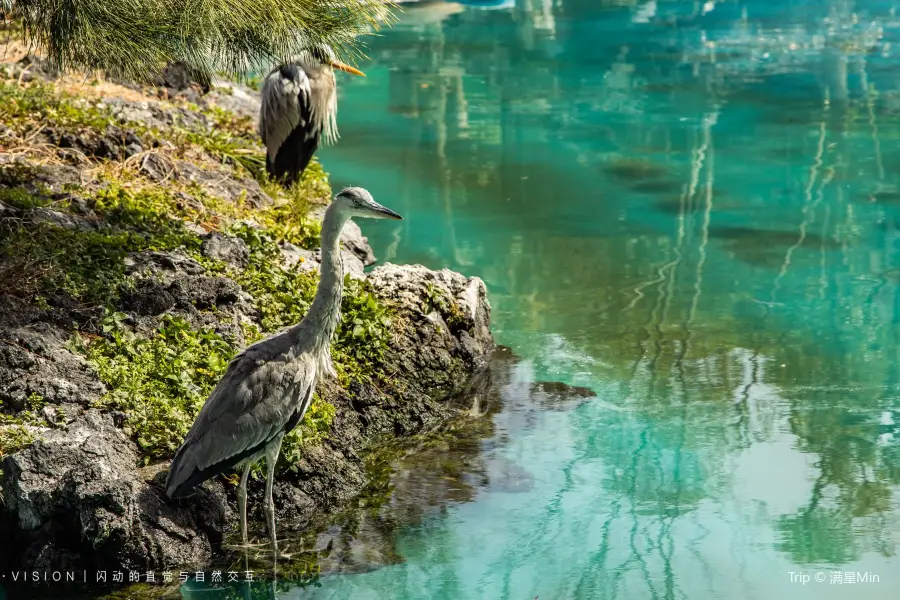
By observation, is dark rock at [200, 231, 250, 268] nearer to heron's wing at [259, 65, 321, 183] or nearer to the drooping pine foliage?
the drooping pine foliage

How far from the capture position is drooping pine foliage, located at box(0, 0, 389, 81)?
518 cm

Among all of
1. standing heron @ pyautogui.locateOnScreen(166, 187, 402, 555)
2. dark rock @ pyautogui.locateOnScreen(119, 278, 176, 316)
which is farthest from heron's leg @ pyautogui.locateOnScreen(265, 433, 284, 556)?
dark rock @ pyautogui.locateOnScreen(119, 278, 176, 316)

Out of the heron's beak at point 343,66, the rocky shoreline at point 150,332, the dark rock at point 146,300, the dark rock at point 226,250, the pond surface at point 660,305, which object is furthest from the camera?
the heron's beak at point 343,66

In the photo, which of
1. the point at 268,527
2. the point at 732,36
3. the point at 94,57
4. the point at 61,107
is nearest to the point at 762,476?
the point at 268,527

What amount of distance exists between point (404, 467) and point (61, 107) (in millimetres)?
4104

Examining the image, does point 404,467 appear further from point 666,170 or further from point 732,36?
point 732,36

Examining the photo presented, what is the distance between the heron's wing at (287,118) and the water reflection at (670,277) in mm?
1234

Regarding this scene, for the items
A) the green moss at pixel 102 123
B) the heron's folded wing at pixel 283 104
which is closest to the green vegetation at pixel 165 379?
the green moss at pixel 102 123

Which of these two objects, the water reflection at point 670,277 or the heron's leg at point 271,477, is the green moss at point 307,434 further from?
the water reflection at point 670,277

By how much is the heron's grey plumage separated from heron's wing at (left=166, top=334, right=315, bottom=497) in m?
4.05

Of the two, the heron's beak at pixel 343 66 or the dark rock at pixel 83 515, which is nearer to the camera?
the dark rock at pixel 83 515

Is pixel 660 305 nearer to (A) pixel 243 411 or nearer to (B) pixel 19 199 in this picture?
(A) pixel 243 411

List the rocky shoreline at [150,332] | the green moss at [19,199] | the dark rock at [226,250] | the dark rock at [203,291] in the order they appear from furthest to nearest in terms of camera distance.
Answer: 1. the dark rock at [226,250]
2. the green moss at [19,199]
3. the dark rock at [203,291]
4. the rocky shoreline at [150,332]

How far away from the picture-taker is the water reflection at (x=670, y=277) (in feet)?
16.1
